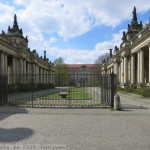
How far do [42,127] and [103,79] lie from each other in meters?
10.9

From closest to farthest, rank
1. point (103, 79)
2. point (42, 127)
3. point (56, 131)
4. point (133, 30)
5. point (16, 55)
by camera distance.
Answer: point (56, 131)
point (42, 127)
point (103, 79)
point (16, 55)
point (133, 30)

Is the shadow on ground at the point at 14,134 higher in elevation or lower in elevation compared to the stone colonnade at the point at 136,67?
lower

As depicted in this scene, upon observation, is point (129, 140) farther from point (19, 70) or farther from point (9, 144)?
point (19, 70)

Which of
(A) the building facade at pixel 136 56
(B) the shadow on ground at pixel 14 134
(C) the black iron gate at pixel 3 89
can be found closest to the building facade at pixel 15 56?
(A) the building facade at pixel 136 56

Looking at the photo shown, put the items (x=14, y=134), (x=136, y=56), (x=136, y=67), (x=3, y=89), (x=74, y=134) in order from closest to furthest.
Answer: (x=14, y=134)
(x=74, y=134)
(x=3, y=89)
(x=136, y=56)
(x=136, y=67)

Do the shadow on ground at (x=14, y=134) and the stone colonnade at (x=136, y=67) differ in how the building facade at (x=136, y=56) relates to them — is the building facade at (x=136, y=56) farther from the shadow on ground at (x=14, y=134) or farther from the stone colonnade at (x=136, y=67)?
the shadow on ground at (x=14, y=134)

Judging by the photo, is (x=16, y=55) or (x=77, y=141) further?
(x=16, y=55)

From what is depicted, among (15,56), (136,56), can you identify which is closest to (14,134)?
(15,56)

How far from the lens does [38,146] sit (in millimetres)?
9102

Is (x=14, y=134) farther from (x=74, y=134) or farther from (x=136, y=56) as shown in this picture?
(x=136, y=56)

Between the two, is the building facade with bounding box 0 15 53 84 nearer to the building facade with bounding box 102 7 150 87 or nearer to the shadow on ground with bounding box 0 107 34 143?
the building facade with bounding box 102 7 150 87

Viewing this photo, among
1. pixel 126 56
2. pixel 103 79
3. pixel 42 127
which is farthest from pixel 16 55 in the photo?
pixel 42 127

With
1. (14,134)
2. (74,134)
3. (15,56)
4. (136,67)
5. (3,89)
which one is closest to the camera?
(14,134)

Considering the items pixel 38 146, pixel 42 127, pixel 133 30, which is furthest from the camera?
pixel 133 30
